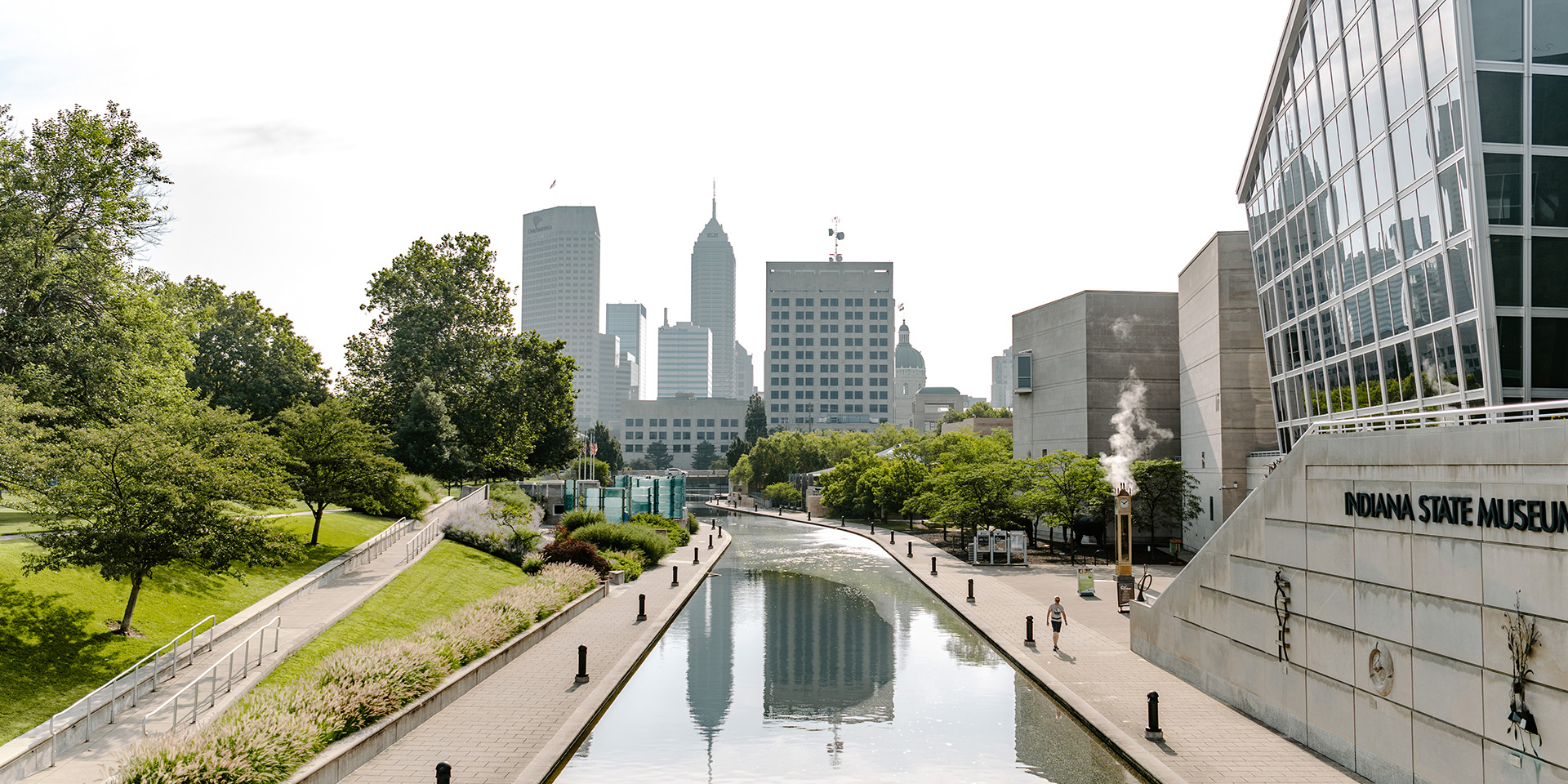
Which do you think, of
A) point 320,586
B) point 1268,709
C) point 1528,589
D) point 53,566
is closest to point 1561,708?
point 1528,589

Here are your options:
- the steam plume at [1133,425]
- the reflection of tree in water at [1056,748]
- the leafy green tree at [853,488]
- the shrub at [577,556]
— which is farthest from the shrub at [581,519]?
the steam plume at [1133,425]

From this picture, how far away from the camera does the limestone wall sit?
34.2ft

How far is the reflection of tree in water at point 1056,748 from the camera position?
14688 millimetres

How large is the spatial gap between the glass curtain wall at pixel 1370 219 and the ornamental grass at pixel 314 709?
2040cm

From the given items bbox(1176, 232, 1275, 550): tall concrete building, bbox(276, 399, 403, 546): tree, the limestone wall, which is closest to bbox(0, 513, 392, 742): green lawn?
bbox(276, 399, 403, 546): tree

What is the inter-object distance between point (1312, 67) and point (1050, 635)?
26.3m

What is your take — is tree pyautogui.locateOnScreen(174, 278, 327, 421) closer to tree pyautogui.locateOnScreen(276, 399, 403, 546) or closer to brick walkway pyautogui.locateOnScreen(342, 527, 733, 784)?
tree pyautogui.locateOnScreen(276, 399, 403, 546)

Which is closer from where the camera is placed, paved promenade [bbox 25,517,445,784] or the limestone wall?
the limestone wall

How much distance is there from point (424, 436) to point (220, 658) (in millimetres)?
32694

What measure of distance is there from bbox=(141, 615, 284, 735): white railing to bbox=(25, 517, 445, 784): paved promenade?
122mm

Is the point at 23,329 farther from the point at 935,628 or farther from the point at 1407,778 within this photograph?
the point at 1407,778

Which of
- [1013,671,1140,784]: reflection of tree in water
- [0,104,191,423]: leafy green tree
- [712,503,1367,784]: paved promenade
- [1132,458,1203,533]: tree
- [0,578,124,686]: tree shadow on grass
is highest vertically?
[0,104,191,423]: leafy green tree

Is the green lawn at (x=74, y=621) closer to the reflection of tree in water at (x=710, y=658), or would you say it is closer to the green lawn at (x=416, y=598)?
the green lawn at (x=416, y=598)

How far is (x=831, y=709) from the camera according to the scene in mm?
19359
